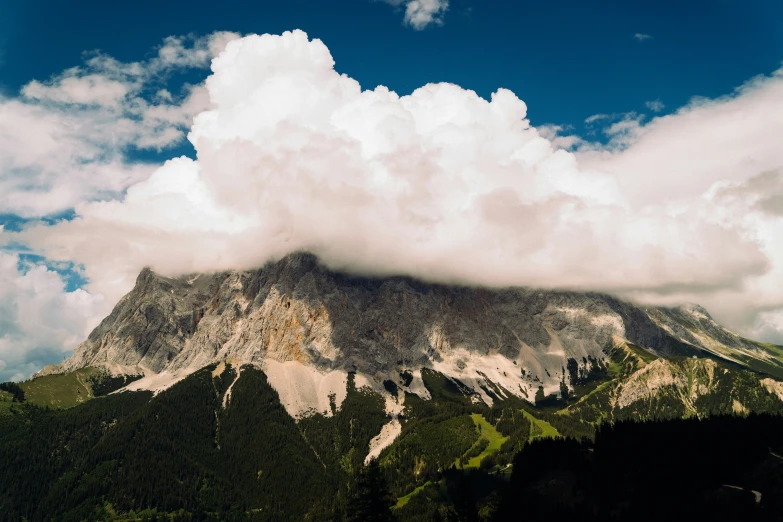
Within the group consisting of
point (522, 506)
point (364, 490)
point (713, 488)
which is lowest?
point (522, 506)

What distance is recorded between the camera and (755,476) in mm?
137500

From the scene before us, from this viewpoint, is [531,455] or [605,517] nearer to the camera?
[605,517]

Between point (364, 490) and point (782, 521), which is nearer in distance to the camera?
point (364, 490)

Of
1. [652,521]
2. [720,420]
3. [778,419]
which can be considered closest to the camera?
[652,521]

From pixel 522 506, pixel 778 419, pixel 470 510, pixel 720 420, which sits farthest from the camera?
pixel 720 420

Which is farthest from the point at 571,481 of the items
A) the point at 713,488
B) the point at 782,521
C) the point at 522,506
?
the point at 782,521

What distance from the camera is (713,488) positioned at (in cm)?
13788

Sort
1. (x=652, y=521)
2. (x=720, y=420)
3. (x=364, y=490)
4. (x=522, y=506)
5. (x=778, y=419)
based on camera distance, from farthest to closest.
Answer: (x=720, y=420), (x=778, y=419), (x=522, y=506), (x=652, y=521), (x=364, y=490)

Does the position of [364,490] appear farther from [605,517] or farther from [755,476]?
[755,476]

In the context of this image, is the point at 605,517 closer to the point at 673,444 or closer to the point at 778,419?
the point at 673,444

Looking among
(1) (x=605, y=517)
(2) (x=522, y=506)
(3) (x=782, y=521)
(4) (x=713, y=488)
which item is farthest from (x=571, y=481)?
(3) (x=782, y=521)

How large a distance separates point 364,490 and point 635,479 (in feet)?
270

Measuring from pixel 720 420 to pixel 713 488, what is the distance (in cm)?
5776

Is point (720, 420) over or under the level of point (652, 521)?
over
